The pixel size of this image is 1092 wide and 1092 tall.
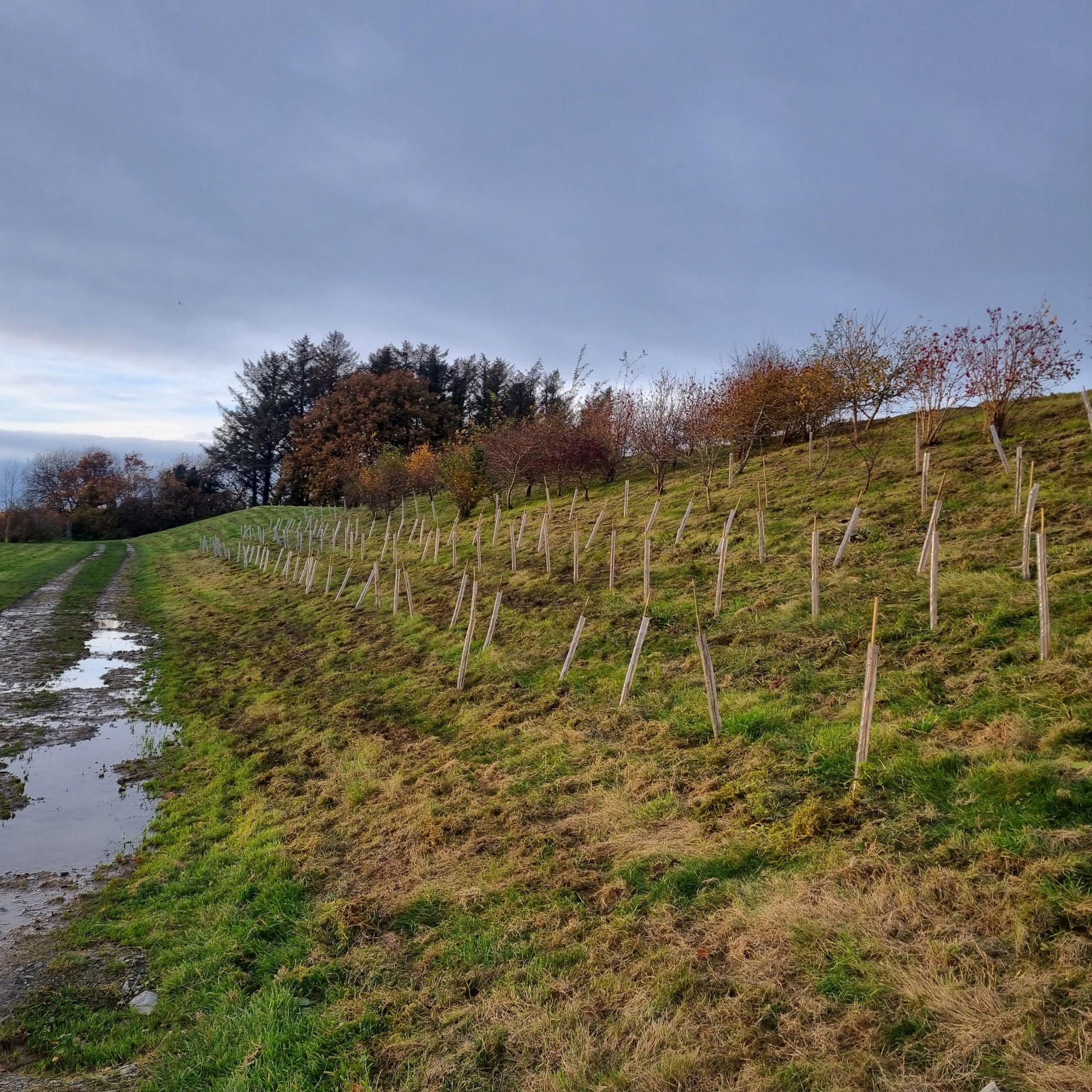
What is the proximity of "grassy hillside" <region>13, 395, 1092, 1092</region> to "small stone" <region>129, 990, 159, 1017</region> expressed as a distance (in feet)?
0.39

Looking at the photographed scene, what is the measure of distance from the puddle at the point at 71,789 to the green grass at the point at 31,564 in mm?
14399

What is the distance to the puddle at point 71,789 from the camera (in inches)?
324

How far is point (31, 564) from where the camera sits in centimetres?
4056

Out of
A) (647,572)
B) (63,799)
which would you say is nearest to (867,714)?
(647,572)

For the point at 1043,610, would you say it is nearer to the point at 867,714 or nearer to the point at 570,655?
the point at 867,714

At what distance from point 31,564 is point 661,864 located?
46.7 meters

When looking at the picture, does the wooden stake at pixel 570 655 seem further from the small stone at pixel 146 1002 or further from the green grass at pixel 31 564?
the green grass at pixel 31 564

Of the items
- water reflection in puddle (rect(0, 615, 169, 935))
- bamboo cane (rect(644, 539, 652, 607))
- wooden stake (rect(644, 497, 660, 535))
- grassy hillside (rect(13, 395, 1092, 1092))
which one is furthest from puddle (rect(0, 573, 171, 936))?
wooden stake (rect(644, 497, 660, 535))

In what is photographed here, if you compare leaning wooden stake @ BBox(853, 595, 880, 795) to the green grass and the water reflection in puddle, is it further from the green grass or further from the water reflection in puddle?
the green grass

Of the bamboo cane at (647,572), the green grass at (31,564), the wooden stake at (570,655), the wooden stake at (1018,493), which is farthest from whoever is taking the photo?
the green grass at (31,564)

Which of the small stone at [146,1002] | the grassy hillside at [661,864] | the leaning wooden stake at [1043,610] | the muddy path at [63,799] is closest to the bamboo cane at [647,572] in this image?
the grassy hillside at [661,864]

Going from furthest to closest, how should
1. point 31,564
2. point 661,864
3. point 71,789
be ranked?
point 31,564 < point 71,789 < point 661,864

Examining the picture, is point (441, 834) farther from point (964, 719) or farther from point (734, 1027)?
point (964, 719)

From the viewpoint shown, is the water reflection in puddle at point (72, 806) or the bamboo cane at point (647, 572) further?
the bamboo cane at point (647, 572)
